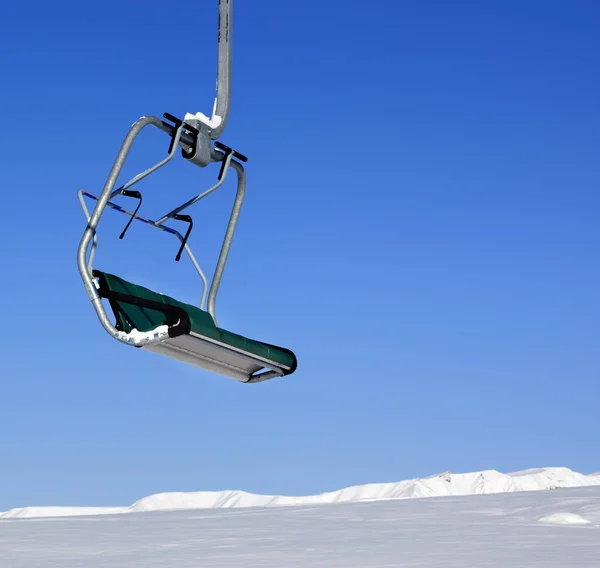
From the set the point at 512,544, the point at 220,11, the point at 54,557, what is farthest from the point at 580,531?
the point at 220,11

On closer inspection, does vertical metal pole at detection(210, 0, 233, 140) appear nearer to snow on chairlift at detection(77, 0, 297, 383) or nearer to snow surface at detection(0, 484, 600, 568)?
snow on chairlift at detection(77, 0, 297, 383)

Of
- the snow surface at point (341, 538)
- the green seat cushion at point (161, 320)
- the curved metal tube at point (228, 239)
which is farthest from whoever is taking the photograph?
the snow surface at point (341, 538)

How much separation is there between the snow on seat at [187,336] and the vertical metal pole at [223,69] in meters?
1.05

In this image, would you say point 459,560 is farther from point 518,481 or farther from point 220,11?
point 518,481

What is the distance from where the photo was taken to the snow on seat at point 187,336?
434 centimetres

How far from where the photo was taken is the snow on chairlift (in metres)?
4.33

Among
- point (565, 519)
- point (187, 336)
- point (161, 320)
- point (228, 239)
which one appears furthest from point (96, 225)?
point (565, 519)

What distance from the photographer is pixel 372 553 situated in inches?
279

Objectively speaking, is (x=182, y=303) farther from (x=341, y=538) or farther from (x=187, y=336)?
(x=341, y=538)

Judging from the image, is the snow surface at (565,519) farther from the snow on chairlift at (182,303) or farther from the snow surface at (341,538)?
the snow on chairlift at (182,303)

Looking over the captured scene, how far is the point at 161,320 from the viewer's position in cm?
496

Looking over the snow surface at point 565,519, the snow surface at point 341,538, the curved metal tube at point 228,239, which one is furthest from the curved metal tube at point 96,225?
the snow surface at point 565,519

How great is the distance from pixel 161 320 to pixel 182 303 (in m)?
0.32

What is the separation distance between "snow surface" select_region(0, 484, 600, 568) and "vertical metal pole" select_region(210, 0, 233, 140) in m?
3.33
